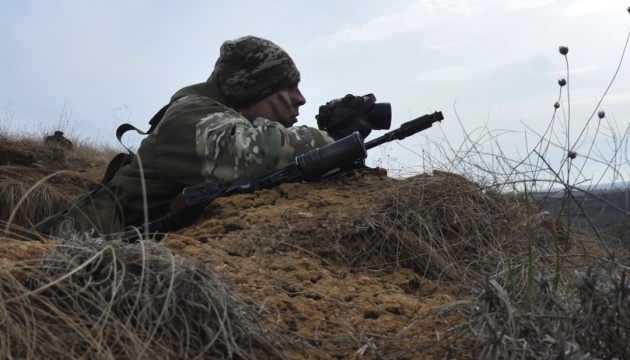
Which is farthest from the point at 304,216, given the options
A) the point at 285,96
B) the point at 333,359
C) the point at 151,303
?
the point at 151,303

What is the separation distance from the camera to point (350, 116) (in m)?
4.14

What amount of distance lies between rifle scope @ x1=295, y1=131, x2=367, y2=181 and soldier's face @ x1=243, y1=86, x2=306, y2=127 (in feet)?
2.01

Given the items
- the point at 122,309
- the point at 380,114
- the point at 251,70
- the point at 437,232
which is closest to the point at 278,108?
the point at 251,70

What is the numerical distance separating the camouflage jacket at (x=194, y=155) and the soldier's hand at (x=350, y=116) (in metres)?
0.14

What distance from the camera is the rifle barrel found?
4.02 metres

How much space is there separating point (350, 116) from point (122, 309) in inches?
101

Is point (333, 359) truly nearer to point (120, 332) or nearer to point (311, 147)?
point (120, 332)

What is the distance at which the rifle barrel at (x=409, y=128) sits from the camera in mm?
4016

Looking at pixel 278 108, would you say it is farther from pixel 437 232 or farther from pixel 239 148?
pixel 437 232

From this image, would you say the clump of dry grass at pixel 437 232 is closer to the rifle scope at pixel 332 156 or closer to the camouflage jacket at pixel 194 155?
the rifle scope at pixel 332 156

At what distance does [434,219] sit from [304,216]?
601mm

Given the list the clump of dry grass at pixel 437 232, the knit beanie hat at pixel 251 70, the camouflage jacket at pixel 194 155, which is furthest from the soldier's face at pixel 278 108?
the clump of dry grass at pixel 437 232

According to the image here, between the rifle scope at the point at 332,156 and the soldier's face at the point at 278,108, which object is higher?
the soldier's face at the point at 278,108

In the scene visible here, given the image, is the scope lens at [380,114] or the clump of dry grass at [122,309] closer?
the clump of dry grass at [122,309]
